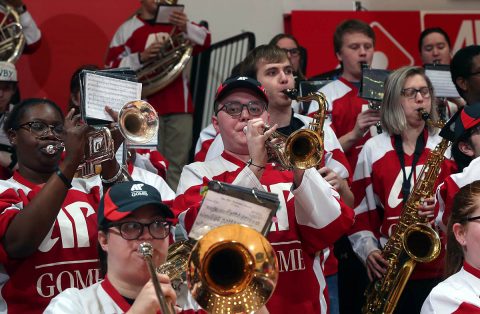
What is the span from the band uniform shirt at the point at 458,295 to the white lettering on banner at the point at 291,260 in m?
0.66

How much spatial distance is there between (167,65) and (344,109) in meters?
1.90

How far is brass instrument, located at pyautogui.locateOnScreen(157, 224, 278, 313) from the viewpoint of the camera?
11.7 ft

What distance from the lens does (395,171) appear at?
19.8 feet

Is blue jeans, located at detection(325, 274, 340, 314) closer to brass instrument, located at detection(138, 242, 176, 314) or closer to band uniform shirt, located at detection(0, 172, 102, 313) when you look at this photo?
band uniform shirt, located at detection(0, 172, 102, 313)

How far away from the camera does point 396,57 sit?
9984mm

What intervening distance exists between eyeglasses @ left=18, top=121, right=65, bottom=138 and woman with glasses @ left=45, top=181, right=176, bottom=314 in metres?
1.24

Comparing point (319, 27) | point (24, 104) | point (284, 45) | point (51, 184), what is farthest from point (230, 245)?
point (319, 27)

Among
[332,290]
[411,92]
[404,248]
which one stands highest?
[411,92]

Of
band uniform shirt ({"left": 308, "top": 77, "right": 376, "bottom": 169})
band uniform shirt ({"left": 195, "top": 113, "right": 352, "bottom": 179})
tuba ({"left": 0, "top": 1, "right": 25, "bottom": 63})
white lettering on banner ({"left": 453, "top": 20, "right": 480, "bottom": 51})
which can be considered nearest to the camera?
band uniform shirt ({"left": 195, "top": 113, "right": 352, "bottom": 179})

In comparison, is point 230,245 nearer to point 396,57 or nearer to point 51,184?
point 51,184

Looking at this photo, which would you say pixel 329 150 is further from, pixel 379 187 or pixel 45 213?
pixel 45 213

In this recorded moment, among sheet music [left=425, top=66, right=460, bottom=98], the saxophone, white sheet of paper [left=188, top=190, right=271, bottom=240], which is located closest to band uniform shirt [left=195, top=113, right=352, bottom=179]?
the saxophone

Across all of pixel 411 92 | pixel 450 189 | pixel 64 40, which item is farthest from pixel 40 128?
pixel 64 40

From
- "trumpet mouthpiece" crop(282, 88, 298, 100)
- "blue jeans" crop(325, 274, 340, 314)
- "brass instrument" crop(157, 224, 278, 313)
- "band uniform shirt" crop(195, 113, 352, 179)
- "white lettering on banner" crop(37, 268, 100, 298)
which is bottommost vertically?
"blue jeans" crop(325, 274, 340, 314)
